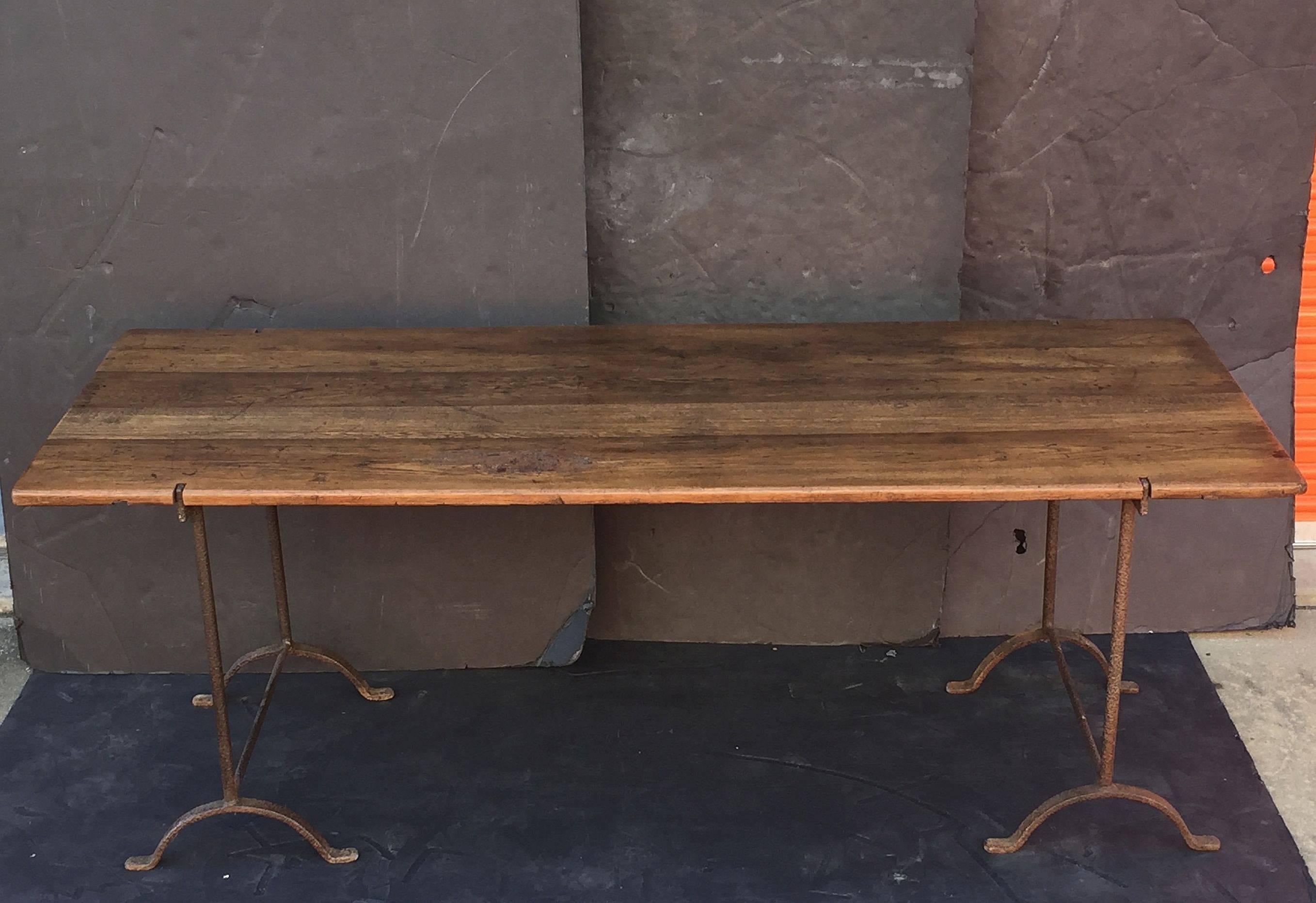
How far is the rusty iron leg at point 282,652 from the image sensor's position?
3023mm

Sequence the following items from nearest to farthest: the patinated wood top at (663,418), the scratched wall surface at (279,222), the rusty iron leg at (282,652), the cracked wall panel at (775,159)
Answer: the patinated wood top at (663,418), the scratched wall surface at (279,222), the cracked wall panel at (775,159), the rusty iron leg at (282,652)

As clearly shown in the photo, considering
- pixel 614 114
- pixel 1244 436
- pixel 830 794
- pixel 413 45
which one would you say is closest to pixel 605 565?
pixel 830 794

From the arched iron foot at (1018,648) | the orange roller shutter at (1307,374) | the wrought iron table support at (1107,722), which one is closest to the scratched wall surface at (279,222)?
the arched iron foot at (1018,648)

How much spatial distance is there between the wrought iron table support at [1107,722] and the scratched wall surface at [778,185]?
36 centimetres

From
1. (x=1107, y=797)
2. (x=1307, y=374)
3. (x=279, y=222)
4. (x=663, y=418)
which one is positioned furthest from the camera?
(x=1307, y=374)

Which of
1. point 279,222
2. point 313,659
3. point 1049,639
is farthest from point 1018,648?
point 279,222

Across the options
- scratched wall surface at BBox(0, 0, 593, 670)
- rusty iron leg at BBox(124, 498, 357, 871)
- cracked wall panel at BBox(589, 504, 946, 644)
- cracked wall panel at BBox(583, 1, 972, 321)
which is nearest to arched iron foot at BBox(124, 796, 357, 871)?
rusty iron leg at BBox(124, 498, 357, 871)

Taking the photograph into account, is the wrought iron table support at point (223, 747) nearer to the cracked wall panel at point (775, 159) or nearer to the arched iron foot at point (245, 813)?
the arched iron foot at point (245, 813)

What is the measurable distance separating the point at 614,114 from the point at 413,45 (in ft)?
1.49

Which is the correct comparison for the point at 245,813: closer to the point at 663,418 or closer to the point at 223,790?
the point at 223,790

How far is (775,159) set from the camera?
299cm

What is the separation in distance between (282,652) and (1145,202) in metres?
2.19

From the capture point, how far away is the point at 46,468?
2.30 m

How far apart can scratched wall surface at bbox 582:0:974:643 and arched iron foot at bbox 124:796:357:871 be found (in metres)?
0.98
